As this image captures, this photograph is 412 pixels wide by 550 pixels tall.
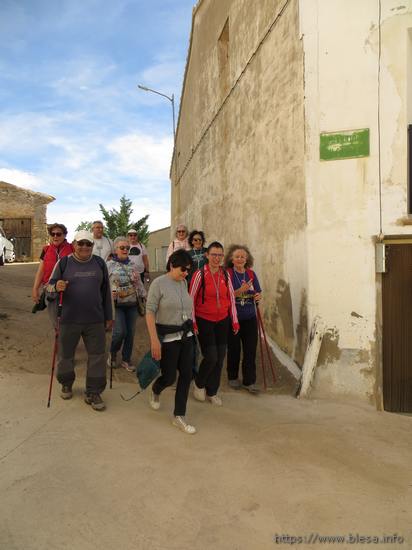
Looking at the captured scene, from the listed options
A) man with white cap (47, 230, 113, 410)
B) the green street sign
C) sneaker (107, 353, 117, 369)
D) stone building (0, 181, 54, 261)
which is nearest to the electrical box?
the green street sign

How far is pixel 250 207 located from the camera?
7.80 metres

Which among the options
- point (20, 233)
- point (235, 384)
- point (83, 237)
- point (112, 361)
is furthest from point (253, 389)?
point (20, 233)

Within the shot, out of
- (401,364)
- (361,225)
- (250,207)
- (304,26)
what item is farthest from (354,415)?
(304,26)

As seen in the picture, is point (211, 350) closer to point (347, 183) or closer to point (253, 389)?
point (253, 389)

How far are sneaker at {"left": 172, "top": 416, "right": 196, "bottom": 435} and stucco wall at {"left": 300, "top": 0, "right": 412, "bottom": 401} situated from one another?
1.93 m

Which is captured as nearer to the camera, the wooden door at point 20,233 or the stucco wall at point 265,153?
the stucco wall at point 265,153

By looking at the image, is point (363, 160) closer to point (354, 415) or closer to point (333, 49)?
point (333, 49)

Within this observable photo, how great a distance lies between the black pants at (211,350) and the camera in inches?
190

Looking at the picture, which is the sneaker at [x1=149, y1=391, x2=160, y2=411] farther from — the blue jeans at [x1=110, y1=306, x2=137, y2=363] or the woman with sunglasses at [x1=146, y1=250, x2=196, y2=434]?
the blue jeans at [x1=110, y1=306, x2=137, y2=363]

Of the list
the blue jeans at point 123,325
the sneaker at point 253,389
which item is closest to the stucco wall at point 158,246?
the blue jeans at point 123,325

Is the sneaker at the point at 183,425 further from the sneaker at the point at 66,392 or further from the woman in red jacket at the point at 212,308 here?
the sneaker at the point at 66,392

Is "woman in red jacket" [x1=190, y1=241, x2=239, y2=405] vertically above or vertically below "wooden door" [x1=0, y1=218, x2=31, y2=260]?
below

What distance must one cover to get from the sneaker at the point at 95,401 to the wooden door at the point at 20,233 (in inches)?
780

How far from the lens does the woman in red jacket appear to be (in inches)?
190
